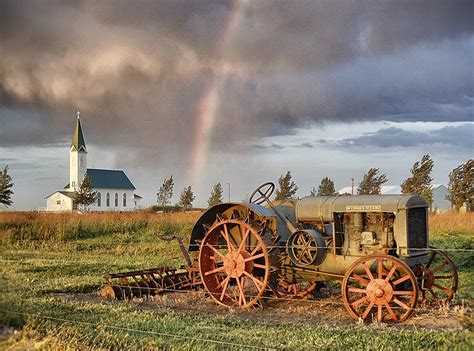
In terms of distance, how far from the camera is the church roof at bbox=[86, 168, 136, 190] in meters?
76.1

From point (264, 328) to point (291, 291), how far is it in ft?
9.12

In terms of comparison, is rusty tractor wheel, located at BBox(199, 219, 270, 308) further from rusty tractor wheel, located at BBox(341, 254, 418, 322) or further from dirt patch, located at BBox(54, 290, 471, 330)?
rusty tractor wheel, located at BBox(341, 254, 418, 322)

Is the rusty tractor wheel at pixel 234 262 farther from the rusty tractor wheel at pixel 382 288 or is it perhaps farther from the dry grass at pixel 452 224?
the dry grass at pixel 452 224

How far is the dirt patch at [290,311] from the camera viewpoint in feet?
26.2

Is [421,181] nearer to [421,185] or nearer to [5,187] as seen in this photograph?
[421,185]

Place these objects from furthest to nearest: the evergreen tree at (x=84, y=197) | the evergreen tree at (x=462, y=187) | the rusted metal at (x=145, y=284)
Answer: the evergreen tree at (x=84, y=197) < the evergreen tree at (x=462, y=187) < the rusted metal at (x=145, y=284)

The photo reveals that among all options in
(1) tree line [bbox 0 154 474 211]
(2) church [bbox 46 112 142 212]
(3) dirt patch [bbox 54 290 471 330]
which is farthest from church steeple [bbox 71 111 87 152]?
(3) dirt patch [bbox 54 290 471 330]

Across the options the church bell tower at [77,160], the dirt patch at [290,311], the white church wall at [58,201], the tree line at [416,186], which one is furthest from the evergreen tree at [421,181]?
the church bell tower at [77,160]

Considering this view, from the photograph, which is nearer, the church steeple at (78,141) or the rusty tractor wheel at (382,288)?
the rusty tractor wheel at (382,288)

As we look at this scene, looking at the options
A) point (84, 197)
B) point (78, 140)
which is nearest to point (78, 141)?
point (78, 140)

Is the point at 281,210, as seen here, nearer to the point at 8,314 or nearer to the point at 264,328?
the point at 264,328

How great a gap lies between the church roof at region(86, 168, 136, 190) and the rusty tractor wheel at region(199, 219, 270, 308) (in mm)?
67063

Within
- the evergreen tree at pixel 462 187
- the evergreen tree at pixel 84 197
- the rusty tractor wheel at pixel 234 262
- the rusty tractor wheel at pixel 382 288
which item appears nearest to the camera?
the rusty tractor wheel at pixel 382 288

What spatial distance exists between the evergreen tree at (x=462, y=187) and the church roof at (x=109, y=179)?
56.9m
